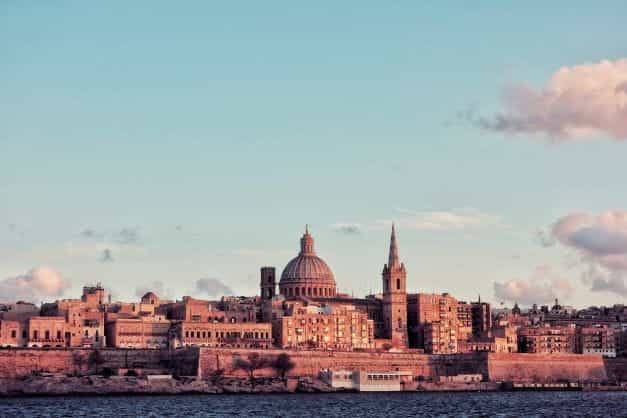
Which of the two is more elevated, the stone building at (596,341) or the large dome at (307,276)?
the large dome at (307,276)

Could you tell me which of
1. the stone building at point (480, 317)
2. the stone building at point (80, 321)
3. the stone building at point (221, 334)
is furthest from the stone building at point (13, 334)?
the stone building at point (480, 317)

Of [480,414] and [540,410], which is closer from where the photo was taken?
[480,414]

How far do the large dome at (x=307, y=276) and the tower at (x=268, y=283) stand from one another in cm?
71

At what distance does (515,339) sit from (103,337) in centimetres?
3596

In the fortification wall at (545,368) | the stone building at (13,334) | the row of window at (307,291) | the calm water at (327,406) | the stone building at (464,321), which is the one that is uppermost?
the row of window at (307,291)

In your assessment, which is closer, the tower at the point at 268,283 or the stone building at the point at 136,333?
the stone building at the point at 136,333

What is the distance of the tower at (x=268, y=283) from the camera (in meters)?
115

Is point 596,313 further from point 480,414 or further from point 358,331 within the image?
point 480,414

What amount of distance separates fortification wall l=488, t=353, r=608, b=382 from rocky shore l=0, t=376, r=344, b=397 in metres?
16.6

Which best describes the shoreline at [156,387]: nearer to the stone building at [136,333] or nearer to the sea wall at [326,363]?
the sea wall at [326,363]

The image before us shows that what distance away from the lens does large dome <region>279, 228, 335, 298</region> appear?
11350 centimetres

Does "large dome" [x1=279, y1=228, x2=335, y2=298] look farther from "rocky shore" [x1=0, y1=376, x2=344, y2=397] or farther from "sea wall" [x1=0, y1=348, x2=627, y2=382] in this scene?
"rocky shore" [x1=0, y1=376, x2=344, y2=397]

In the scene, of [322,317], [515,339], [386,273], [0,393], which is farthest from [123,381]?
[515,339]

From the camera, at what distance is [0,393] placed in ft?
259
